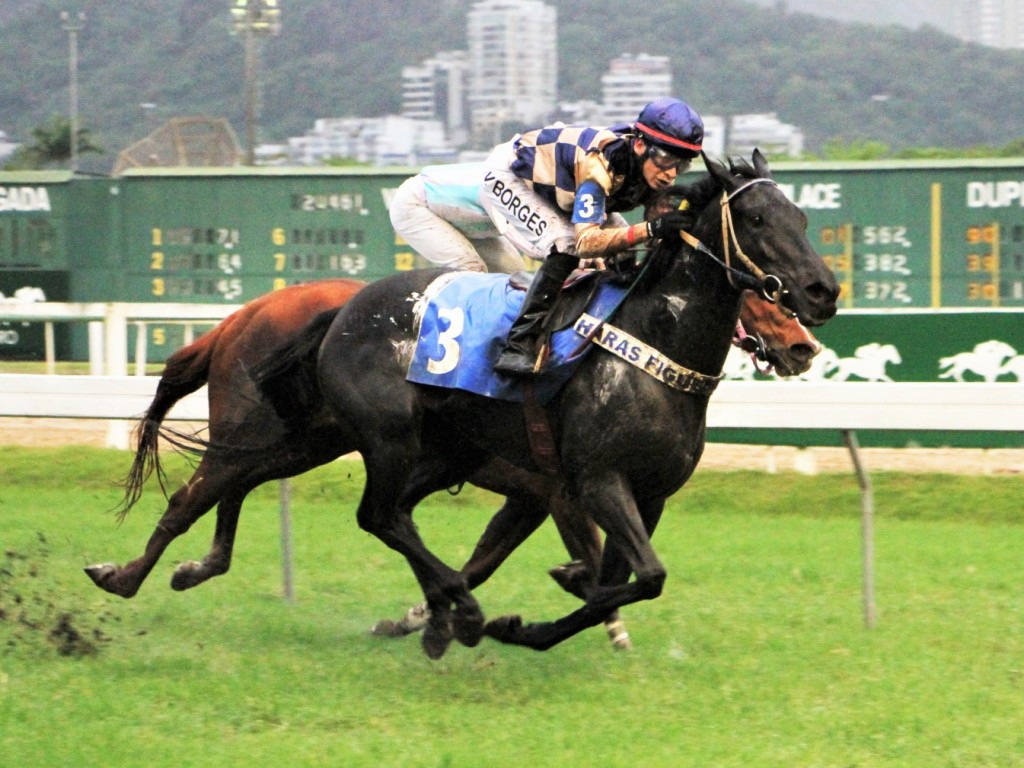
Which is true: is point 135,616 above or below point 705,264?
below

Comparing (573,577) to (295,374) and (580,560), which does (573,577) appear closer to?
(580,560)

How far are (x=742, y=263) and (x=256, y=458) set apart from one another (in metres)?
2.30

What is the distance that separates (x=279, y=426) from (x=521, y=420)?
1253mm

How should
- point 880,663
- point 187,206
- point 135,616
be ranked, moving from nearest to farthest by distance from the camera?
point 880,663 < point 135,616 < point 187,206

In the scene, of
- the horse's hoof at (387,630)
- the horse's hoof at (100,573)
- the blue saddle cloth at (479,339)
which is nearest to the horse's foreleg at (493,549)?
the horse's hoof at (387,630)

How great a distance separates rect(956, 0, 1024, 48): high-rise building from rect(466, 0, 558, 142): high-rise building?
4890cm

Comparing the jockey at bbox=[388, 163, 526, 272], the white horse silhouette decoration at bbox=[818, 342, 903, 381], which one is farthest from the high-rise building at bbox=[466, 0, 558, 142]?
the jockey at bbox=[388, 163, 526, 272]

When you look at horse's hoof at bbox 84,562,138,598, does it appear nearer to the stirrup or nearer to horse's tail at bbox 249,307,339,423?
horse's tail at bbox 249,307,339,423

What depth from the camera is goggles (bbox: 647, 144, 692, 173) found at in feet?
18.4

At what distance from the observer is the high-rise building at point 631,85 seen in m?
75.5

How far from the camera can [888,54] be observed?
8538cm

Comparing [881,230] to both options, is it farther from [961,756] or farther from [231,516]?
[961,756]

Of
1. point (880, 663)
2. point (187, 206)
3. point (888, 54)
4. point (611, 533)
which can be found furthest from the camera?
→ point (888, 54)

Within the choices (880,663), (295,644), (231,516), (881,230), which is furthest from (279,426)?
(881,230)
